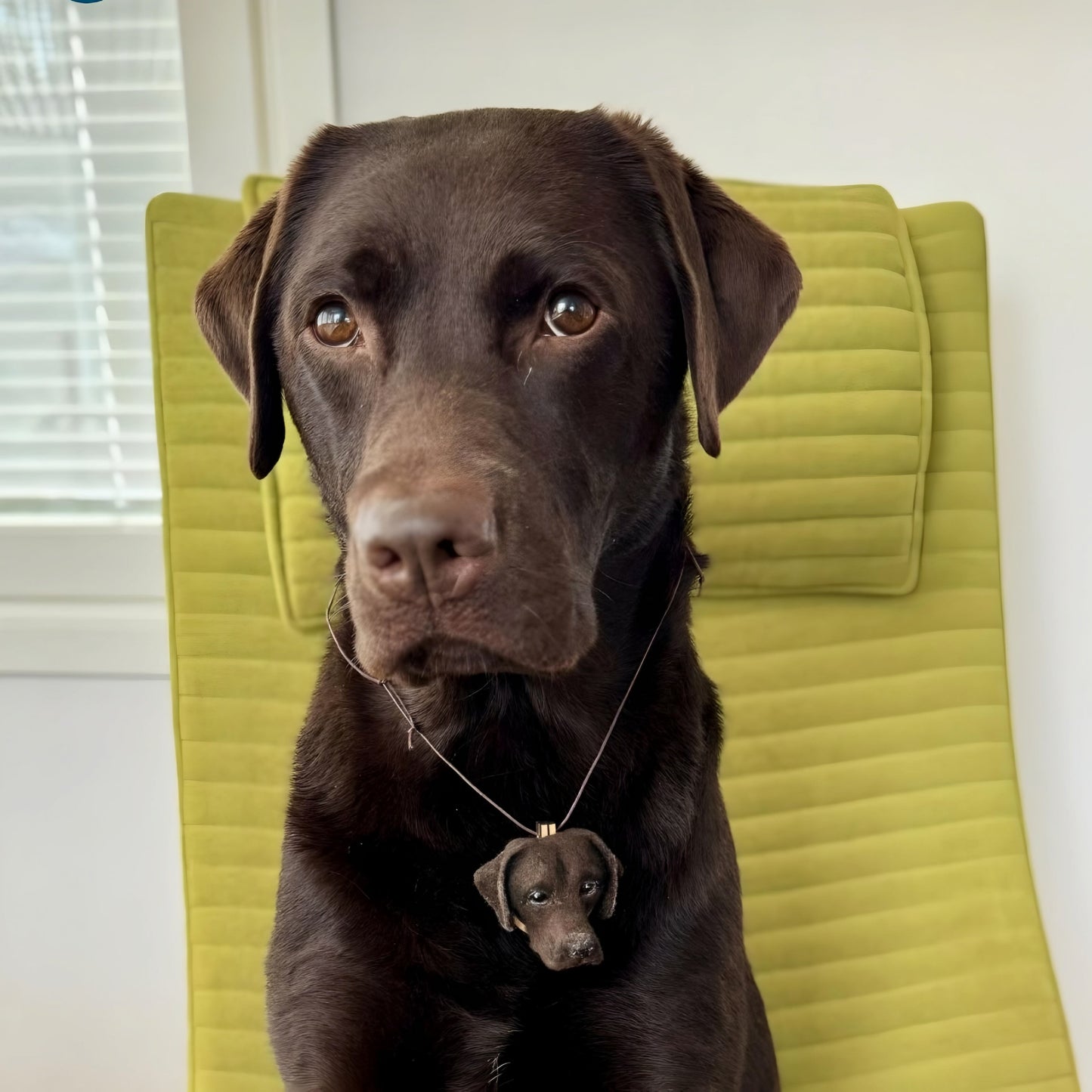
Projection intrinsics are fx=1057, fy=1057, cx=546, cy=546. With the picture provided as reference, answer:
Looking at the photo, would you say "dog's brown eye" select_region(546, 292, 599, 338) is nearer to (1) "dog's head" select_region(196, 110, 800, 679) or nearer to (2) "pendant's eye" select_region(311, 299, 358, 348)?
(1) "dog's head" select_region(196, 110, 800, 679)

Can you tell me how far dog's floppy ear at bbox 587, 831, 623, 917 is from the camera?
2.99ft

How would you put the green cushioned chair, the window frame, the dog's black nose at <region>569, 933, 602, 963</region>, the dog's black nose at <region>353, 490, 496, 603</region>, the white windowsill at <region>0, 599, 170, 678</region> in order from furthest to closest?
1. the white windowsill at <region>0, 599, 170, 678</region>
2. the window frame
3. the green cushioned chair
4. the dog's black nose at <region>569, 933, 602, 963</region>
5. the dog's black nose at <region>353, 490, 496, 603</region>

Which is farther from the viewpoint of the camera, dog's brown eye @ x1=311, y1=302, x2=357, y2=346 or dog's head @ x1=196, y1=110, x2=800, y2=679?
dog's brown eye @ x1=311, y1=302, x2=357, y2=346

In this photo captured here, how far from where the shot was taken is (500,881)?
0.90m

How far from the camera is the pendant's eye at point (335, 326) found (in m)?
0.93

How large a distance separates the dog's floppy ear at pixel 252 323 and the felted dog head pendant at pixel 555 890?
0.48 meters

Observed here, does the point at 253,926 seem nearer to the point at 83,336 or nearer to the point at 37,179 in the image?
the point at 83,336

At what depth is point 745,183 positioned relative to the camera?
59.1 inches

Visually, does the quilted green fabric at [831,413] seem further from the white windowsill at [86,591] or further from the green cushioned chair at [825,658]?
the white windowsill at [86,591]

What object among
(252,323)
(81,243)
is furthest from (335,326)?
(81,243)

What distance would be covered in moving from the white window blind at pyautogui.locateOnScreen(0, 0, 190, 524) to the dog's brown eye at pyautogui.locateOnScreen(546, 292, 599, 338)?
1.19 meters

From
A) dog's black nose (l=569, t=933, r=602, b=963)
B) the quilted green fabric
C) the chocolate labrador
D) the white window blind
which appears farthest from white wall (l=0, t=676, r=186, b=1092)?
dog's black nose (l=569, t=933, r=602, b=963)

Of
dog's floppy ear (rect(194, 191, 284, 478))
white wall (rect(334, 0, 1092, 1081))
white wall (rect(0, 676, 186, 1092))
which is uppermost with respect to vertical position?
white wall (rect(334, 0, 1092, 1081))

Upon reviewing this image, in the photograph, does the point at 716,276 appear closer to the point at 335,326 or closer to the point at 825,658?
Answer: the point at 335,326
